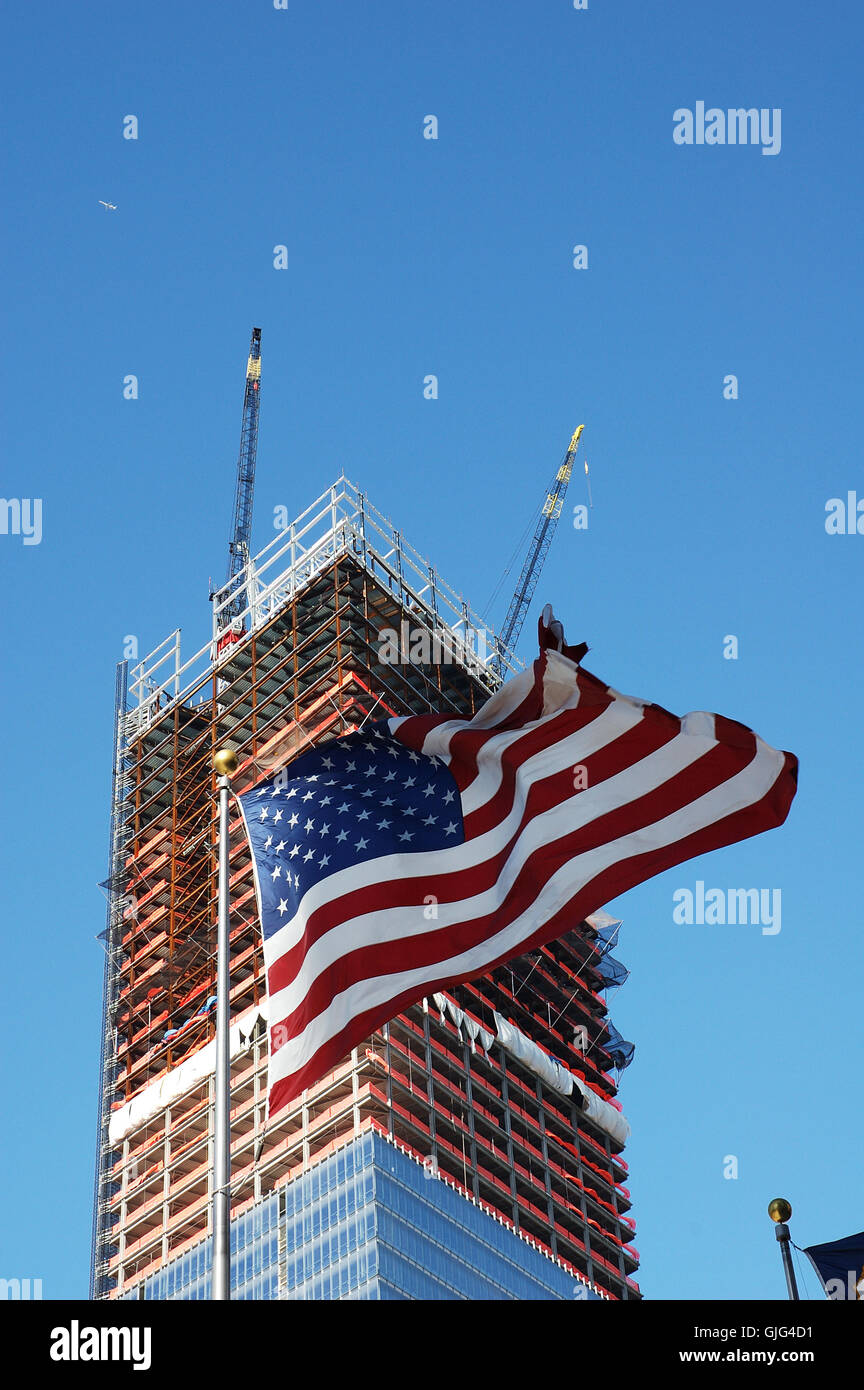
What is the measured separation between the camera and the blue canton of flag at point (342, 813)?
29469 mm

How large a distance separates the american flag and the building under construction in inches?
3009

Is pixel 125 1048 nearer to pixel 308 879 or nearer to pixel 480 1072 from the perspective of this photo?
pixel 480 1072

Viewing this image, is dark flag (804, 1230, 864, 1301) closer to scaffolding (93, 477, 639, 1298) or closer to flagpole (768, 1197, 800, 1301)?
flagpole (768, 1197, 800, 1301)

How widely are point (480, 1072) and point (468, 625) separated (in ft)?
125

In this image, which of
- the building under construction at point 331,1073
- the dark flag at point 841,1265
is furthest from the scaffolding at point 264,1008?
the dark flag at point 841,1265

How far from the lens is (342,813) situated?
99.5 ft

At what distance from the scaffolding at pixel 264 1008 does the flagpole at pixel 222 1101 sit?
91260 millimetres

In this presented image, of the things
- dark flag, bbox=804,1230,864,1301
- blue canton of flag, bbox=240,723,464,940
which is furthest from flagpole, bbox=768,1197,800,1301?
blue canton of flag, bbox=240,723,464,940

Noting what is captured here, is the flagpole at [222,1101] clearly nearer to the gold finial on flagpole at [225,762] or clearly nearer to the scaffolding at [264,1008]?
the gold finial on flagpole at [225,762]

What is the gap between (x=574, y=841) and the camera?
102 ft

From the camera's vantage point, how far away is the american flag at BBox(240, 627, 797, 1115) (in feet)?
95.9

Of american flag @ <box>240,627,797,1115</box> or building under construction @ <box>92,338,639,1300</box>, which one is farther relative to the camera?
building under construction @ <box>92,338,639,1300</box>

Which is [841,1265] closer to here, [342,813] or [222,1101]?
A: [342,813]
